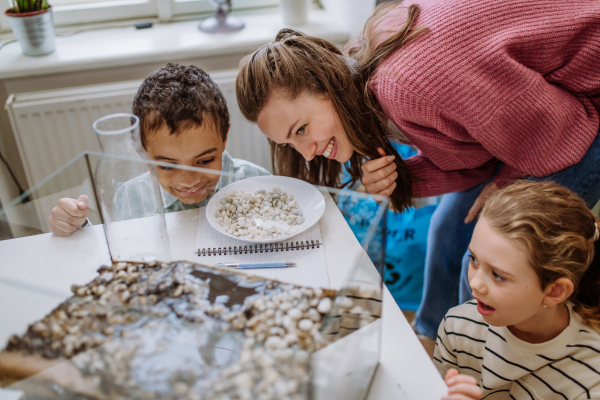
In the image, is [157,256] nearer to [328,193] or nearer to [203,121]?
[328,193]

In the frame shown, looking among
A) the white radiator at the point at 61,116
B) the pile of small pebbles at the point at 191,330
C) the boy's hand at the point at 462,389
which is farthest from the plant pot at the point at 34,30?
the boy's hand at the point at 462,389

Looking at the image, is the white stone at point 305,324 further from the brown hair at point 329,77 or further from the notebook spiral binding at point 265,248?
the brown hair at point 329,77

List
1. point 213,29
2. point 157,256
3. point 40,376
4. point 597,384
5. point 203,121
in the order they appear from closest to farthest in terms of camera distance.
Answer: point 40,376 < point 157,256 < point 597,384 < point 203,121 < point 213,29

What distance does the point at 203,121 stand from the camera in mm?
1091

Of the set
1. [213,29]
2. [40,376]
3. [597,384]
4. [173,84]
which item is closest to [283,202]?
[173,84]

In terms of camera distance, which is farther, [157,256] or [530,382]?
[530,382]

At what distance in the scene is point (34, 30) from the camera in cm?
167

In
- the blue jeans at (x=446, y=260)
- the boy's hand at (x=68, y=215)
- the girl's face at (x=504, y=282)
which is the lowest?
the blue jeans at (x=446, y=260)

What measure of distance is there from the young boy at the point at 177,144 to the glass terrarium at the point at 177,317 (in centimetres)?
4

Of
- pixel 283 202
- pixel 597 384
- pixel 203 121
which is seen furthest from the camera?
pixel 203 121

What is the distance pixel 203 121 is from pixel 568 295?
2.69ft

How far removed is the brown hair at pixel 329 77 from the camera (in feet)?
3.44

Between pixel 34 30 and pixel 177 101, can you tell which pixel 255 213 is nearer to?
pixel 177 101

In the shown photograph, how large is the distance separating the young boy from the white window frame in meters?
1.01
